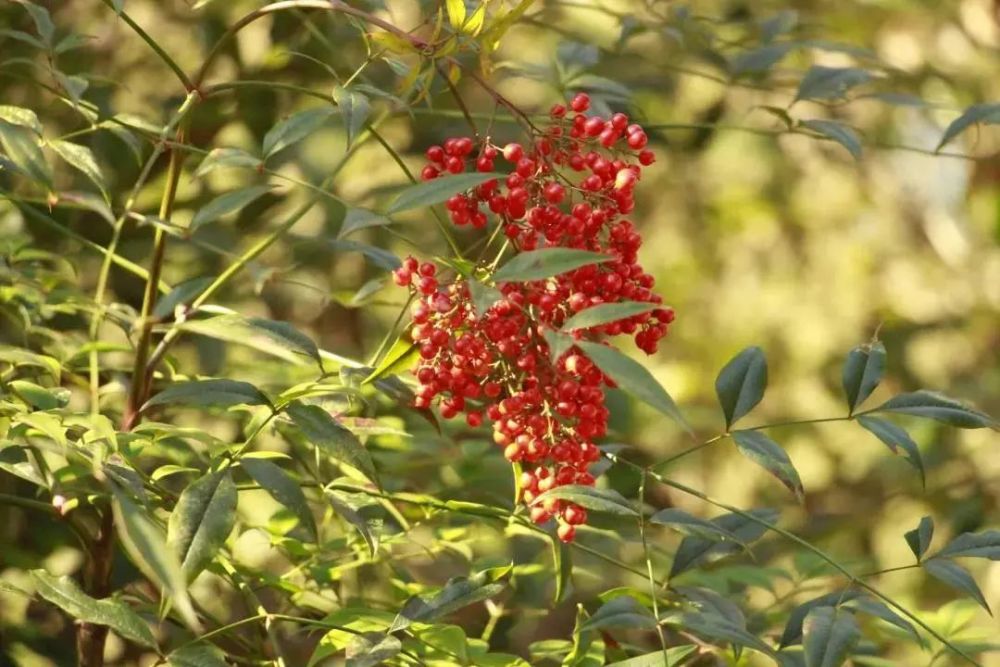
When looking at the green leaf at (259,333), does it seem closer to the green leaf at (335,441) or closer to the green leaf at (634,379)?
the green leaf at (335,441)

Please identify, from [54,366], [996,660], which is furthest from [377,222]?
[996,660]

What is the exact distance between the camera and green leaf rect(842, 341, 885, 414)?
92cm

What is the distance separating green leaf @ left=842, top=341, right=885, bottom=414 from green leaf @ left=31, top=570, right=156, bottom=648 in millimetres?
454

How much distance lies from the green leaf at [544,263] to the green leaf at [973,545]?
34cm

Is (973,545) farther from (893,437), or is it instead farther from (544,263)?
(544,263)

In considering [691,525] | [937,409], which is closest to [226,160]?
[691,525]

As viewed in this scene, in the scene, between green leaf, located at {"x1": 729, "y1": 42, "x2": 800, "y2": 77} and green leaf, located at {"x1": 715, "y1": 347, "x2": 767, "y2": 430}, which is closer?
green leaf, located at {"x1": 715, "y1": 347, "x2": 767, "y2": 430}

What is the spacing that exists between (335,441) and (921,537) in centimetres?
39

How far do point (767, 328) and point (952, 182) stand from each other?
0.43 metres

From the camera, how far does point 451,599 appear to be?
834 millimetres

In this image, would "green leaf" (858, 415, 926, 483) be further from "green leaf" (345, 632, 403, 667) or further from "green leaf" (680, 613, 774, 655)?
"green leaf" (345, 632, 403, 667)

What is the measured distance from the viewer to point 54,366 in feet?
3.01

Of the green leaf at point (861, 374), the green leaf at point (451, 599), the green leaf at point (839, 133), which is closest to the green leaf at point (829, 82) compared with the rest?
the green leaf at point (839, 133)

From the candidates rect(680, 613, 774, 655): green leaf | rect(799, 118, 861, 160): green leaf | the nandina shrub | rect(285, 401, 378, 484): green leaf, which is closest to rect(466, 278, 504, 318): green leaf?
the nandina shrub
